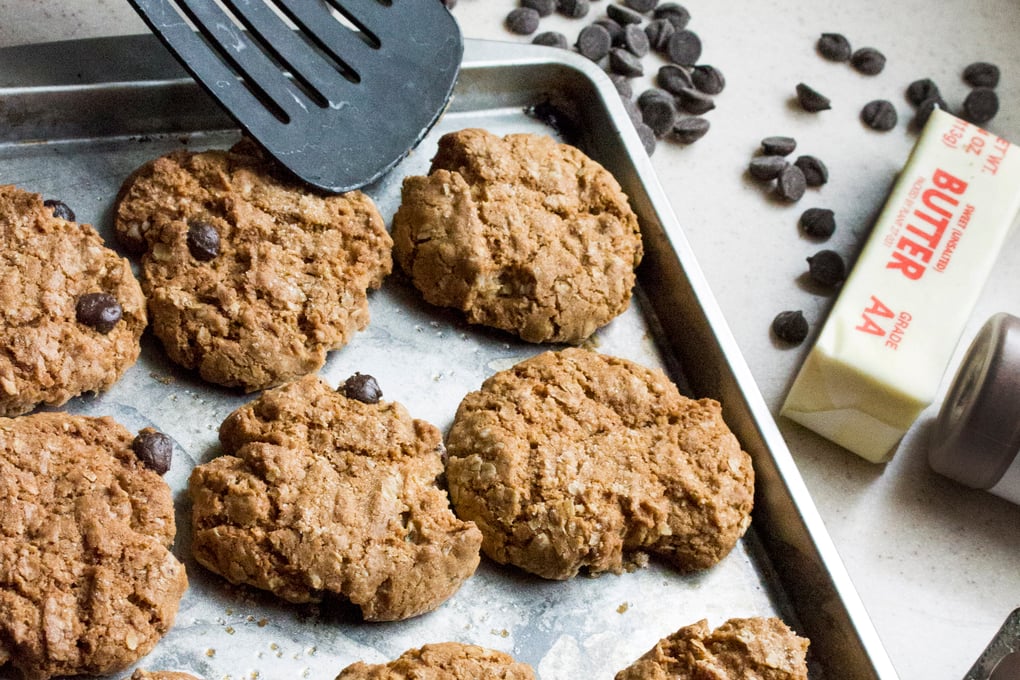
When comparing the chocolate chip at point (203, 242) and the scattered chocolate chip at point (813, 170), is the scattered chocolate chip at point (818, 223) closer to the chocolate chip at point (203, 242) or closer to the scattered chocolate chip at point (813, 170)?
the scattered chocolate chip at point (813, 170)

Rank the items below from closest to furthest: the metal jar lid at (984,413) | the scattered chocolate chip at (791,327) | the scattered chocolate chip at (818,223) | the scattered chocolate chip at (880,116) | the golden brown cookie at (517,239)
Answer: the golden brown cookie at (517,239), the metal jar lid at (984,413), the scattered chocolate chip at (791,327), the scattered chocolate chip at (818,223), the scattered chocolate chip at (880,116)

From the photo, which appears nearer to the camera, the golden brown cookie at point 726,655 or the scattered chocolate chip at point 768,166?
the golden brown cookie at point 726,655

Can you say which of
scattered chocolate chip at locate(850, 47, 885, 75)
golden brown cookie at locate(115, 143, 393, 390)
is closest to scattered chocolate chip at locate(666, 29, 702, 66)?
scattered chocolate chip at locate(850, 47, 885, 75)

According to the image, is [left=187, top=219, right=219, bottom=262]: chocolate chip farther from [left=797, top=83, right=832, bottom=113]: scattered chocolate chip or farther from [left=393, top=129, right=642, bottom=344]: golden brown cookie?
[left=797, top=83, right=832, bottom=113]: scattered chocolate chip

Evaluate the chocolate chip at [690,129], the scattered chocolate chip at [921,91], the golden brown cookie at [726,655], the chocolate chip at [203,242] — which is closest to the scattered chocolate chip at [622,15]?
the chocolate chip at [690,129]

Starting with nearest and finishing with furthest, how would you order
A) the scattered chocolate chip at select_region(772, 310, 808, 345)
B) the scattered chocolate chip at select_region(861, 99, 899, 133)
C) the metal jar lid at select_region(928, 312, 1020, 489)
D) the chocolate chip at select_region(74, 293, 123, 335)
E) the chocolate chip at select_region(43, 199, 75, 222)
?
the chocolate chip at select_region(74, 293, 123, 335) < the chocolate chip at select_region(43, 199, 75, 222) < the metal jar lid at select_region(928, 312, 1020, 489) < the scattered chocolate chip at select_region(772, 310, 808, 345) < the scattered chocolate chip at select_region(861, 99, 899, 133)
